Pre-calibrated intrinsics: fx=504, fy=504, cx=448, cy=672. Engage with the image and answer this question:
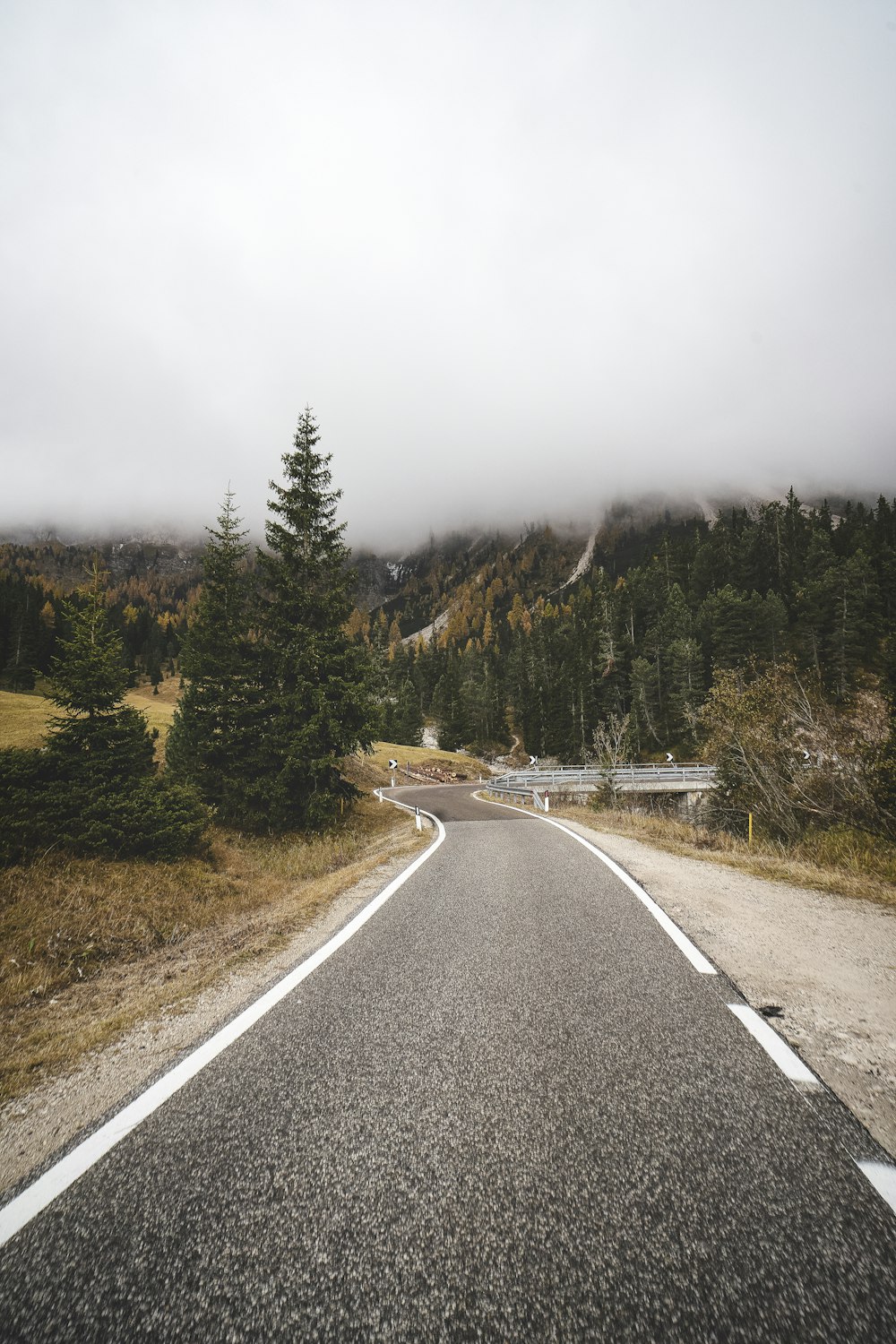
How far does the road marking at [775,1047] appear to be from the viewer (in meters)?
2.84

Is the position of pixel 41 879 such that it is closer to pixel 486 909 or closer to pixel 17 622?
pixel 486 909

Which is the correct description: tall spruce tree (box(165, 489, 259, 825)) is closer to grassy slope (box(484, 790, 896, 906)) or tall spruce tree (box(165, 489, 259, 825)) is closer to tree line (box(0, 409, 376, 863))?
tree line (box(0, 409, 376, 863))

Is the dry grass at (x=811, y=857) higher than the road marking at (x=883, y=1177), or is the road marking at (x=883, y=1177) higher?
the road marking at (x=883, y=1177)

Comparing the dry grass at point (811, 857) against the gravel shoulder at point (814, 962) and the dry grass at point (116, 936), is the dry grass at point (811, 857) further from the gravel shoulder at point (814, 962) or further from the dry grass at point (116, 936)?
the dry grass at point (116, 936)

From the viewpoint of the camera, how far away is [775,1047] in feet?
10.3

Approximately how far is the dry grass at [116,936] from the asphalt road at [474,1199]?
1441mm

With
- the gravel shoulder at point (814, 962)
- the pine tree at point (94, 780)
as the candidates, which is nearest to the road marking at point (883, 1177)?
the gravel shoulder at point (814, 962)

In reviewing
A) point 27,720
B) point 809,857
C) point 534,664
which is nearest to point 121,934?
point 809,857

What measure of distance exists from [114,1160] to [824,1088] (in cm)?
356

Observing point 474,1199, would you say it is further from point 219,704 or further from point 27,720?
point 27,720

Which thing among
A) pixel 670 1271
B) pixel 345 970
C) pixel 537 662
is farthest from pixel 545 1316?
pixel 537 662

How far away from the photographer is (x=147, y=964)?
560 centimetres

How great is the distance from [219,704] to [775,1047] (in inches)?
659

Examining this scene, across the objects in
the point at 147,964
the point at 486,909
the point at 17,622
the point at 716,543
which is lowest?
the point at 147,964
